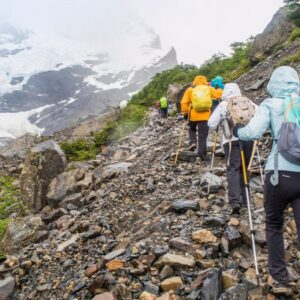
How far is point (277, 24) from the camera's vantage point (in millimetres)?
28672

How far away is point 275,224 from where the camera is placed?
4.41 meters

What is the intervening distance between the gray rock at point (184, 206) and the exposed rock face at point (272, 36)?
882 inches

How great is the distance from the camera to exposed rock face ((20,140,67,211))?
13016 millimetres

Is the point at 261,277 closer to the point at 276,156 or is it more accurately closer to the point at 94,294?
the point at 276,156

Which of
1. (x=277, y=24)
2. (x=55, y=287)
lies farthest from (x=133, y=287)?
(x=277, y=24)

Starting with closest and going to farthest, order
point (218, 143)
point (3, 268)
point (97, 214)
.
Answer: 1. point (3, 268)
2. point (97, 214)
3. point (218, 143)

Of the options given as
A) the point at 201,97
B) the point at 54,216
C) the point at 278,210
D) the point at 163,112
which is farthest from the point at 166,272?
the point at 163,112

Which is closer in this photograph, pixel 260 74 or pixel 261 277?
pixel 261 277

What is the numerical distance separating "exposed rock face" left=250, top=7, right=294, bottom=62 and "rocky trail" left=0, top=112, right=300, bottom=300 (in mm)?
19188

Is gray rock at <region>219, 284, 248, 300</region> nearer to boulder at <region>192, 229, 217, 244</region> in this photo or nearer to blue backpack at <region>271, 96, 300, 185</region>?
blue backpack at <region>271, 96, 300, 185</region>

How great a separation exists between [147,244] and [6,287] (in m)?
2.54

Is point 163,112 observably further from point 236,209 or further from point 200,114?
point 236,209

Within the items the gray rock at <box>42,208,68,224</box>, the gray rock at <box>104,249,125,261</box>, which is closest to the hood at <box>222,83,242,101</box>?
the gray rock at <box>104,249,125,261</box>

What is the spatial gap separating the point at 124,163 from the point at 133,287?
8254 millimetres
